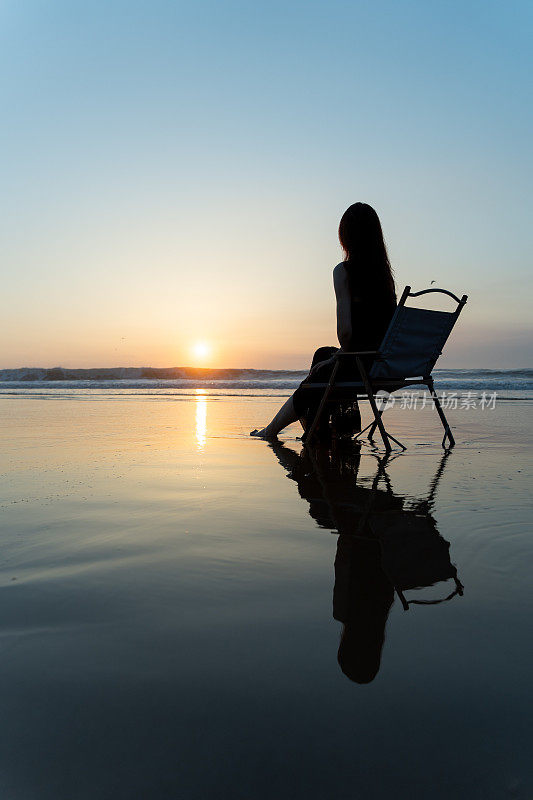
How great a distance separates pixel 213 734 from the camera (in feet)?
3.11

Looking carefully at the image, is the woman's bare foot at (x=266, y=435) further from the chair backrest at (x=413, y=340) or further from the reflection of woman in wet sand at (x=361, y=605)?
the reflection of woman in wet sand at (x=361, y=605)

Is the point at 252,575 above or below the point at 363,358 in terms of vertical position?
below

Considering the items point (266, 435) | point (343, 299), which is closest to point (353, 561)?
point (343, 299)

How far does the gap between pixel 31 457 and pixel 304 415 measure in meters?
2.59

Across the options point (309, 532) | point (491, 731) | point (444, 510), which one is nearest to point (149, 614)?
point (491, 731)

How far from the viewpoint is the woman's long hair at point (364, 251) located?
16.1ft

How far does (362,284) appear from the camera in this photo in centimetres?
500

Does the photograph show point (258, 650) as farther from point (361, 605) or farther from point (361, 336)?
point (361, 336)

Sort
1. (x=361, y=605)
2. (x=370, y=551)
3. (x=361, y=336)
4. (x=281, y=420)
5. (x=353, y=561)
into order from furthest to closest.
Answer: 1. (x=281, y=420)
2. (x=361, y=336)
3. (x=370, y=551)
4. (x=353, y=561)
5. (x=361, y=605)

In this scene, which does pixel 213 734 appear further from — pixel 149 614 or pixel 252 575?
pixel 252 575

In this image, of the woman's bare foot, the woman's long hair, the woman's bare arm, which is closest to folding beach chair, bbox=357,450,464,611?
the woman's bare arm

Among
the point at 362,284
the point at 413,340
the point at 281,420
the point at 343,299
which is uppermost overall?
the point at 362,284

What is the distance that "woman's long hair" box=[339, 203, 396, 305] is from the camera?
491cm

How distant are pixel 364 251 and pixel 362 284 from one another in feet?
0.94
